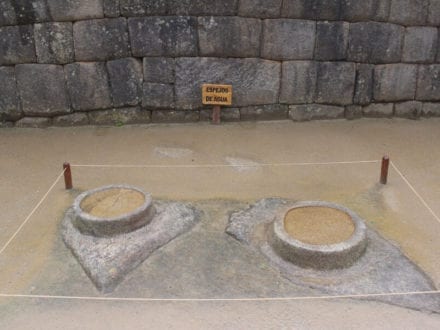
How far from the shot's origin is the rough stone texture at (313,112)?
228 inches

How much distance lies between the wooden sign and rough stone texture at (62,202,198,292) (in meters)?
2.15

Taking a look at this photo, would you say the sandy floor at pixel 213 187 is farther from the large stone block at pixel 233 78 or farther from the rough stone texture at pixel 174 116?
the large stone block at pixel 233 78

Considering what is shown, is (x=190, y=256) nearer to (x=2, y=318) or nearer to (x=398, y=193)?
(x=2, y=318)

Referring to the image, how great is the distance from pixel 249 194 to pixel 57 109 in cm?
276

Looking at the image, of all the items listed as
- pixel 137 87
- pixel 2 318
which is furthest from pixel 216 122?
pixel 2 318

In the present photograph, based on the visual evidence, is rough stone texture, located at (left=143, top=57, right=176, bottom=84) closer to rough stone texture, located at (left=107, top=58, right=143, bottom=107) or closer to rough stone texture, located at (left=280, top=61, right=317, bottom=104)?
rough stone texture, located at (left=107, top=58, right=143, bottom=107)

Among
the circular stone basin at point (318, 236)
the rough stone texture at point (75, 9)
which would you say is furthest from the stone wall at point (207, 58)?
the circular stone basin at point (318, 236)

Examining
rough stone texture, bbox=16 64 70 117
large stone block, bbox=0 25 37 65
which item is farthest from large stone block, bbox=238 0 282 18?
large stone block, bbox=0 25 37 65

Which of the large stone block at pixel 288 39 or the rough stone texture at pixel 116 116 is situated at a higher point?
the large stone block at pixel 288 39

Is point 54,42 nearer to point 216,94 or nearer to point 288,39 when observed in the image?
point 216,94

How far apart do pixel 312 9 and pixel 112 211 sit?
3.37 m

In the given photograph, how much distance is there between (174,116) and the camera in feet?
19.0

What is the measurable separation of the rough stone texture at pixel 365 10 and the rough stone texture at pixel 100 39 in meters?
2.54

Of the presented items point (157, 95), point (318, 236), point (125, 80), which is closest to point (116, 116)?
point (125, 80)
